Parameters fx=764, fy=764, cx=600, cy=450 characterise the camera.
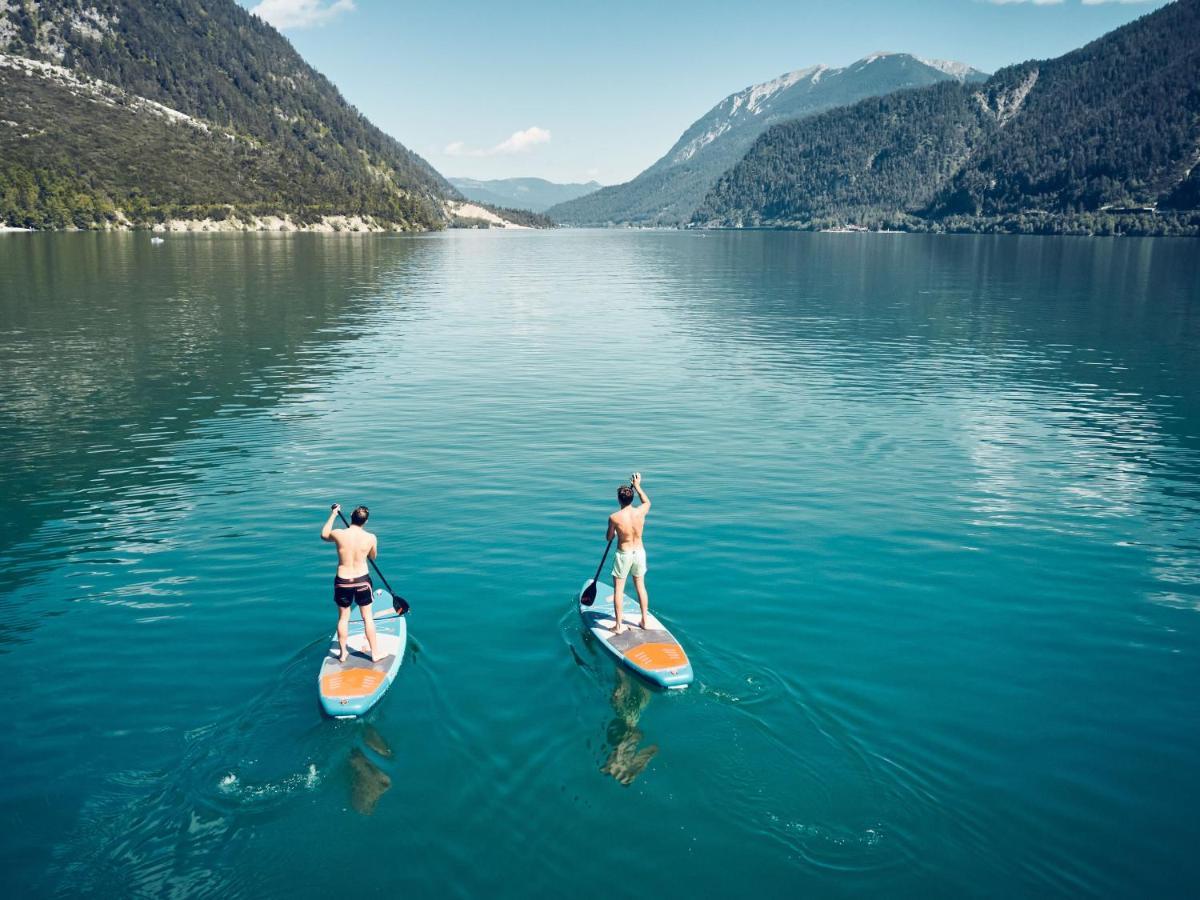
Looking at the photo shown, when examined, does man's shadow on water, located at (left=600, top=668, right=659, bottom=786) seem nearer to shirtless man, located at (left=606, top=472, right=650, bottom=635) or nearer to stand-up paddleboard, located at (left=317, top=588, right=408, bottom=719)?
shirtless man, located at (left=606, top=472, right=650, bottom=635)

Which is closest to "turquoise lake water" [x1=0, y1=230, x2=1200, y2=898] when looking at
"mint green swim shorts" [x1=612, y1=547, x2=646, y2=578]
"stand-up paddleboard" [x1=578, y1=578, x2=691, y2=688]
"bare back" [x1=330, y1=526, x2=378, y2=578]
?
"stand-up paddleboard" [x1=578, y1=578, x2=691, y2=688]

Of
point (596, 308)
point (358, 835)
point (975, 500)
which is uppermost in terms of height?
point (596, 308)

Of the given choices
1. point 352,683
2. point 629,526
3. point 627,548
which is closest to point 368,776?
point 352,683

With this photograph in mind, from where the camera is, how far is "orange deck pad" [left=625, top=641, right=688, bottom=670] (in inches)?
599

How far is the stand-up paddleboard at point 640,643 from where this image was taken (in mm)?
15070

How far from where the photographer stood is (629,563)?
54.9 feet

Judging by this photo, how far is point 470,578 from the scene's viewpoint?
793 inches

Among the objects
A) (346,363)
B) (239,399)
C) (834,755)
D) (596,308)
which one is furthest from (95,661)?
(596,308)

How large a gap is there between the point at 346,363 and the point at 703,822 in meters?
41.7

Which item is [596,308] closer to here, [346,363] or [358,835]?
[346,363]

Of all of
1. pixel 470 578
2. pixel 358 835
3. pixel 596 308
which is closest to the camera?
pixel 358 835

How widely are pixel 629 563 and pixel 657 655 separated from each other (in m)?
2.15

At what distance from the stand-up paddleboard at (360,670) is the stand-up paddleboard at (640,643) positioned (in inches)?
169

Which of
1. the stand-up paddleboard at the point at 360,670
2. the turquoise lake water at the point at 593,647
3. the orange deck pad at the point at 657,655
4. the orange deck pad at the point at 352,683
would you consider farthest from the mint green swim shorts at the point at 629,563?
the orange deck pad at the point at 352,683
